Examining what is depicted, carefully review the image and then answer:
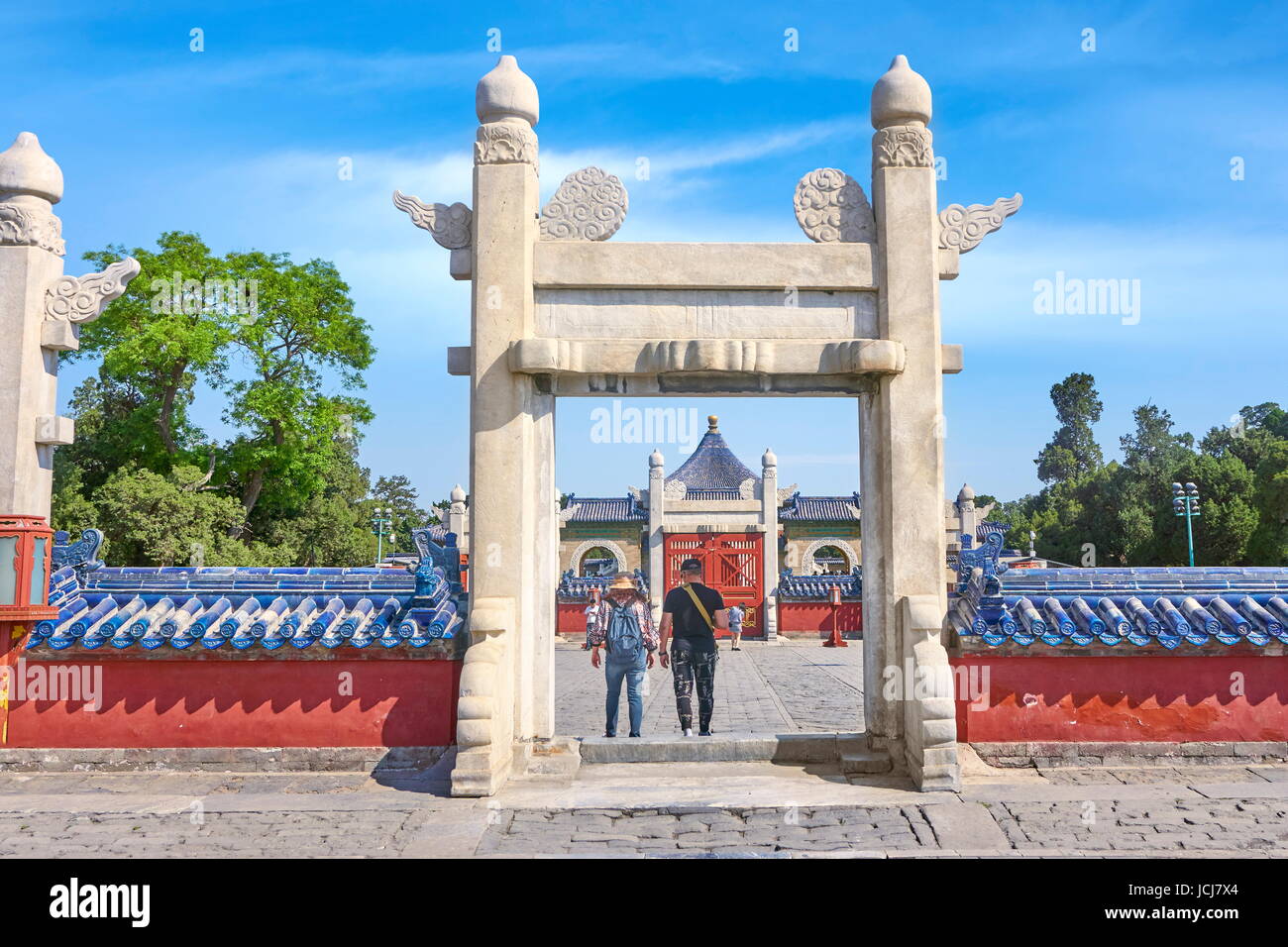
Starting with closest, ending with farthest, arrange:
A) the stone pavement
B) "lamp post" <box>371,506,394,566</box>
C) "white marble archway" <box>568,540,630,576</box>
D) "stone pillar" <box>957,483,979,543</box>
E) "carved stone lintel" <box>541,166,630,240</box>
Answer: the stone pavement → "carved stone lintel" <box>541,166,630,240</box> → "stone pillar" <box>957,483,979,543</box> → "white marble archway" <box>568,540,630,576</box> → "lamp post" <box>371,506,394,566</box>

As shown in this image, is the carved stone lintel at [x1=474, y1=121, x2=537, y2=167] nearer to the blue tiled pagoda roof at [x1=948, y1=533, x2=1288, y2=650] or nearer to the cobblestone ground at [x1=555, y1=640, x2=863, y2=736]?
the blue tiled pagoda roof at [x1=948, y1=533, x2=1288, y2=650]

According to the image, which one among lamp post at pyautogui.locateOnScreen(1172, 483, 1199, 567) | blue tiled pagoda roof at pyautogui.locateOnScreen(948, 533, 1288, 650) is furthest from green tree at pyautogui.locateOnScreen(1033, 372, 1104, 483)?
blue tiled pagoda roof at pyautogui.locateOnScreen(948, 533, 1288, 650)

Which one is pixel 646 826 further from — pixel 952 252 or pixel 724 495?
pixel 724 495

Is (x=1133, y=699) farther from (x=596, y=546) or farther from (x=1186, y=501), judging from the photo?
(x=1186, y=501)

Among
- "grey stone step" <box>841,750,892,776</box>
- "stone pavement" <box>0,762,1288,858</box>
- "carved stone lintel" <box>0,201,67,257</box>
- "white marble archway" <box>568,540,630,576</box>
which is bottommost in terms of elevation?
"stone pavement" <box>0,762,1288,858</box>

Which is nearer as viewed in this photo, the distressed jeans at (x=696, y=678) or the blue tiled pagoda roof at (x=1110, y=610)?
the blue tiled pagoda roof at (x=1110, y=610)

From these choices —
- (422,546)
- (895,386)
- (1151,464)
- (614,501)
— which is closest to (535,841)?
(422,546)

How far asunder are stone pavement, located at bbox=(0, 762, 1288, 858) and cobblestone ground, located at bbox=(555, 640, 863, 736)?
3199 millimetres

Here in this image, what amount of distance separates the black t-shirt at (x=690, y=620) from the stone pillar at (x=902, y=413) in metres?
1.37

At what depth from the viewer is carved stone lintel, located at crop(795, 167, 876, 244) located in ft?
22.6

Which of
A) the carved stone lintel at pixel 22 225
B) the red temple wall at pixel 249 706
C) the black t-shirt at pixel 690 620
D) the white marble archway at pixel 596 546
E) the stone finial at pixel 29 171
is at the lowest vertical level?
the red temple wall at pixel 249 706

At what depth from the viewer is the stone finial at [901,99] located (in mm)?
6789

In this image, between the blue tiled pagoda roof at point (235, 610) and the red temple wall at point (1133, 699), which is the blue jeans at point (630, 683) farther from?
the red temple wall at point (1133, 699)

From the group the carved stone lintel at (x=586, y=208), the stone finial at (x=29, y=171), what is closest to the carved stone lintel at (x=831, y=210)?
the carved stone lintel at (x=586, y=208)
